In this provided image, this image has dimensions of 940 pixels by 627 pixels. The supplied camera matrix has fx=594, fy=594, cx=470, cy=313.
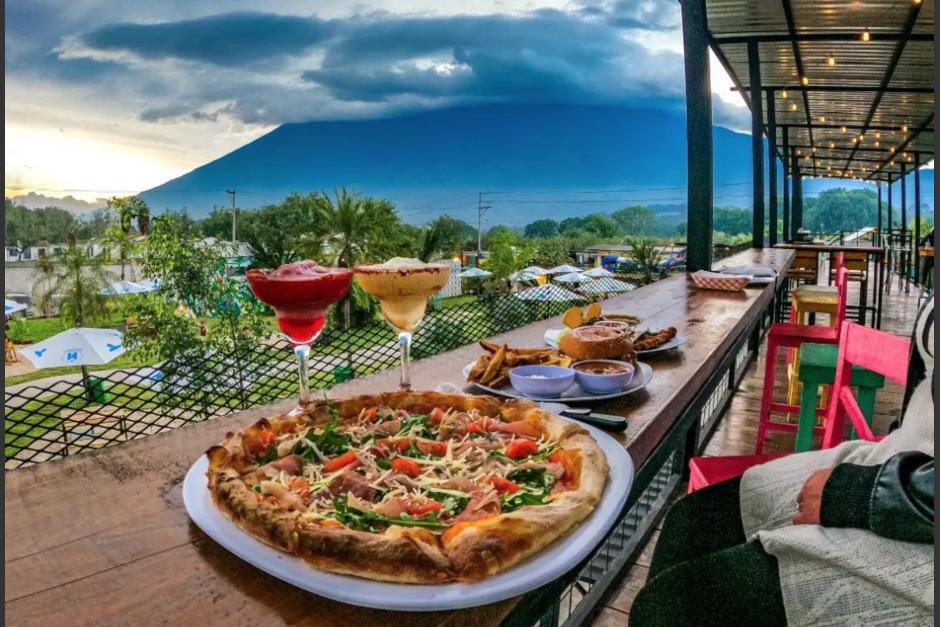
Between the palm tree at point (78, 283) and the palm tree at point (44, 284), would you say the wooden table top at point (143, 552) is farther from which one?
the palm tree at point (44, 284)

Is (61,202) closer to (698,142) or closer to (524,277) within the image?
(524,277)

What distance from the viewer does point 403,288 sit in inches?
47.4

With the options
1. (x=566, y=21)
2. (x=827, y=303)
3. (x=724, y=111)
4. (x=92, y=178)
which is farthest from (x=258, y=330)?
(x=566, y=21)

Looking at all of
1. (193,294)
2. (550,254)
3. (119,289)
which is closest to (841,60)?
(193,294)

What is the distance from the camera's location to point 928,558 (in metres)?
0.75

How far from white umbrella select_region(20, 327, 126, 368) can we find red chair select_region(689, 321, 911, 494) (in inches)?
754

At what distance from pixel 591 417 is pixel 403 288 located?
1.47 ft

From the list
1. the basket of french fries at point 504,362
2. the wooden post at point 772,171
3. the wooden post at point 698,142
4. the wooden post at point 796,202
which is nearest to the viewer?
the basket of french fries at point 504,362

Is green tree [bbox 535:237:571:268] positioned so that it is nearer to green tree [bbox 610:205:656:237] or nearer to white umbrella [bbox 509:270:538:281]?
white umbrella [bbox 509:270:538:281]

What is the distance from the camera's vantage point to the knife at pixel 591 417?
1.05 meters

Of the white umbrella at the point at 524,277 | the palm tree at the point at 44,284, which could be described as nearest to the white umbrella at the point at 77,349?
the palm tree at the point at 44,284

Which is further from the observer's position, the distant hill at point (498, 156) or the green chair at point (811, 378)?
the distant hill at point (498, 156)

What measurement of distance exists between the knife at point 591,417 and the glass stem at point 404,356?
302 millimetres

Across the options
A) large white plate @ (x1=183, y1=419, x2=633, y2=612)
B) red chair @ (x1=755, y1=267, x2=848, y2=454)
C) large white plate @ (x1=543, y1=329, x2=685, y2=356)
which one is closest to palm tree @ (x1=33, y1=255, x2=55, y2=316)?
red chair @ (x1=755, y1=267, x2=848, y2=454)
